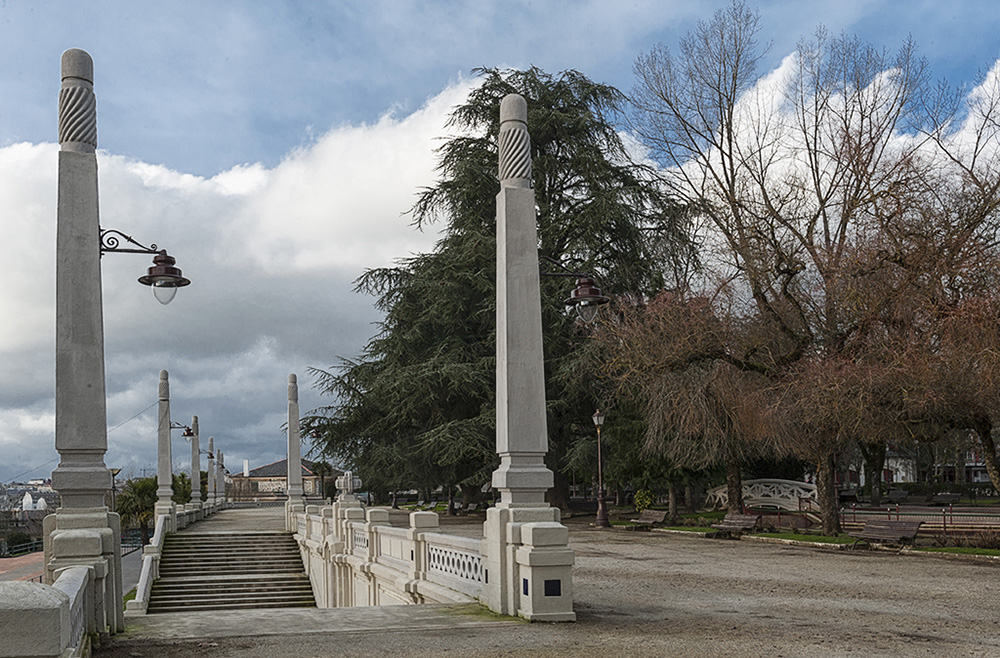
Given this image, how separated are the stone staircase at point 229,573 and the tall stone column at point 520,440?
58.5 ft

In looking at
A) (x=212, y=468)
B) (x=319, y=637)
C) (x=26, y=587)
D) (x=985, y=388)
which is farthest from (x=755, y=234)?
(x=212, y=468)

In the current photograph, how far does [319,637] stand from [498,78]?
37.8 m

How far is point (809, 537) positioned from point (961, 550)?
5559mm

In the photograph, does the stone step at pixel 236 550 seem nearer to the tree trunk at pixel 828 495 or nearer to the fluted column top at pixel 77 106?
the tree trunk at pixel 828 495

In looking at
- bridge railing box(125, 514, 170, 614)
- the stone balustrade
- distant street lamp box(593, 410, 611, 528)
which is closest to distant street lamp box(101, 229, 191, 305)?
→ the stone balustrade

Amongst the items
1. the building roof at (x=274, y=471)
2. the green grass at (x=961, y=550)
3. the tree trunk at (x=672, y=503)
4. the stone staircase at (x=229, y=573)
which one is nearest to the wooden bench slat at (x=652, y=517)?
the tree trunk at (x=672, y=503)

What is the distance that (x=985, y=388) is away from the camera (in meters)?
18.9

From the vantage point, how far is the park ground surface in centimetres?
921

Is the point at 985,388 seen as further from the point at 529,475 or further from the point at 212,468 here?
the point at 212,468

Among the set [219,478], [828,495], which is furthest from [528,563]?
[219,478]

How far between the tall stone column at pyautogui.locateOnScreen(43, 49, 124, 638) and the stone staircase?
1685 cm

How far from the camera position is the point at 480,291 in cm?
4266

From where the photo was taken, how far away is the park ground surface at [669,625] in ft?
30.2

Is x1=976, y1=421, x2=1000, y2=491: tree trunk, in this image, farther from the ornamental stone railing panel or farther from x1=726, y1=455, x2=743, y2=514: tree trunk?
the ornamental stone railing panel
